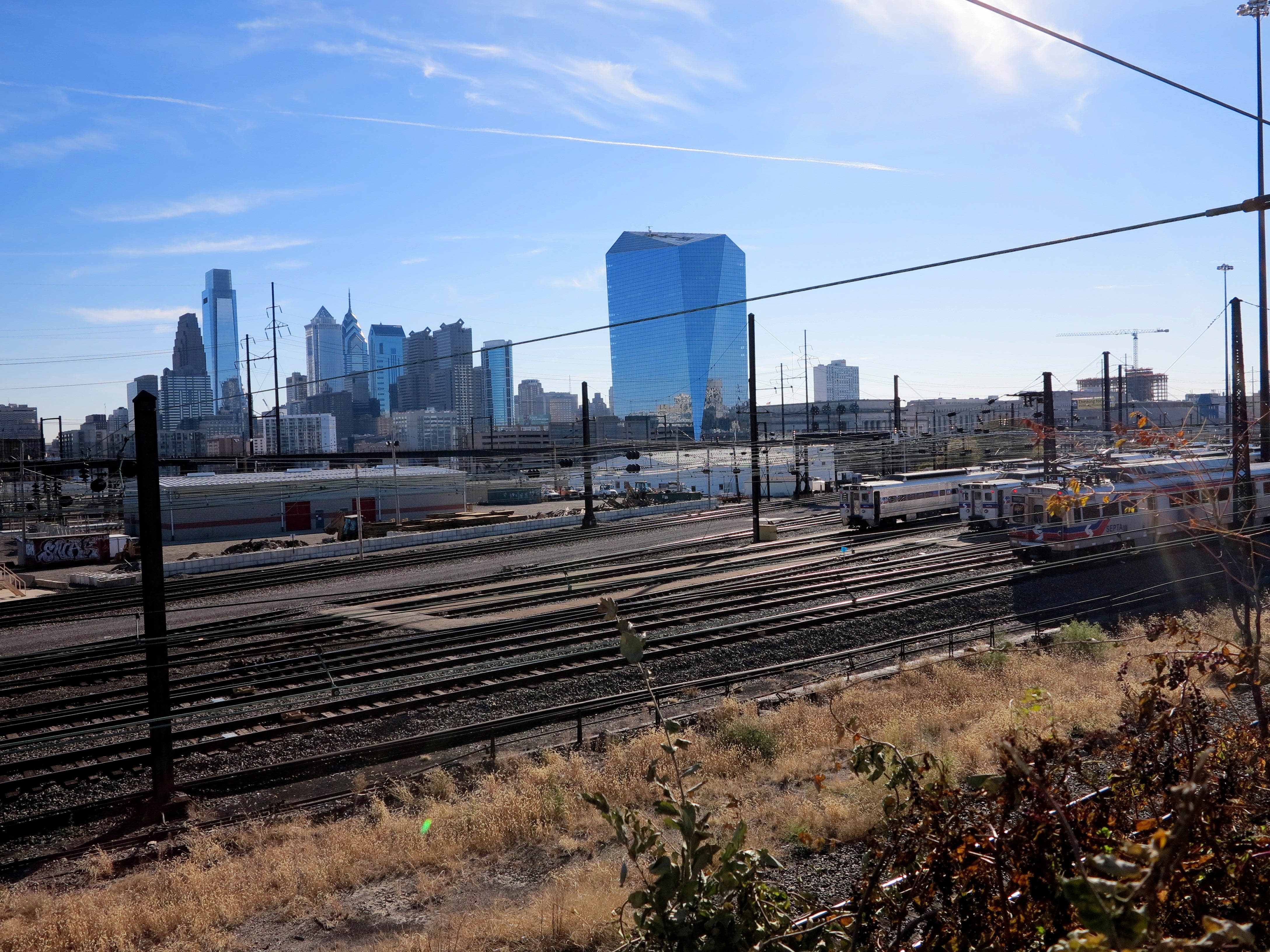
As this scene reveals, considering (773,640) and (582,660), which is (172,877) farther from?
(773,640)

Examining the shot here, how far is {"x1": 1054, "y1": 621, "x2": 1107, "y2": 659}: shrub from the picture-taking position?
17.0 metres

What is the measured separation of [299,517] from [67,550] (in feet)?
37.1

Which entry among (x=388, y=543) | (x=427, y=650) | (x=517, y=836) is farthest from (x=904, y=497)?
(x=517, y=836)

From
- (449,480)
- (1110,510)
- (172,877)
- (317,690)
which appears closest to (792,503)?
(449,480)

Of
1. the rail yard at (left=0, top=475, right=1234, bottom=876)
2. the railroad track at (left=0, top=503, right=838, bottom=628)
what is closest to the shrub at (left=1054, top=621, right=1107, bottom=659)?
the rail yard at (left=0, top=475, right=1234, bottom=876)

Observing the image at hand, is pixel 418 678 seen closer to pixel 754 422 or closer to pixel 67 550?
pixel 754 422

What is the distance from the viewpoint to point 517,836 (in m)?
9.70

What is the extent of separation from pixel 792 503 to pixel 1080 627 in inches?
1324

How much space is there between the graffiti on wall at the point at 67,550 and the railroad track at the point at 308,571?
923 cm

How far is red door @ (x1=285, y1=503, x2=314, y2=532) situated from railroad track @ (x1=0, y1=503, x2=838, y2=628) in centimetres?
1277

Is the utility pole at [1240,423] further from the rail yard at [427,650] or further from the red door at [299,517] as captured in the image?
the red door at [299,517]

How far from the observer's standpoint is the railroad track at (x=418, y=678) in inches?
509

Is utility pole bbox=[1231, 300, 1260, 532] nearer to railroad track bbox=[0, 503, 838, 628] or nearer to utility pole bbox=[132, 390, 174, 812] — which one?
utility pole bbox=[132, 390, 174, 812]

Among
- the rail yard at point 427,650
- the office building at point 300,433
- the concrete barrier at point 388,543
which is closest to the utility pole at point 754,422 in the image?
the rail yard at point 427,650
